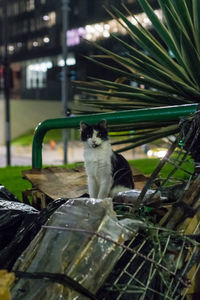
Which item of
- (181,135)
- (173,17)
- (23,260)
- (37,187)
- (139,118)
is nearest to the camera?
(23,260)

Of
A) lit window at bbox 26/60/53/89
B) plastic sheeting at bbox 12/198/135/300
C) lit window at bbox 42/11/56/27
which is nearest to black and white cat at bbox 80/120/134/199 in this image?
plastic sheeting at bbox 12/198/135/300

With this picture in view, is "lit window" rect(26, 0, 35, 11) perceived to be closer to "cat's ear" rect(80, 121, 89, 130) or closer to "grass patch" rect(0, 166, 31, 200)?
"grass patch" rect(0, 166, 31, 200)

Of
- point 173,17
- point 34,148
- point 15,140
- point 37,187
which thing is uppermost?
point 173,17

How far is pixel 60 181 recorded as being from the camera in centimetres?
399

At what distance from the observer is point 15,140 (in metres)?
46.9

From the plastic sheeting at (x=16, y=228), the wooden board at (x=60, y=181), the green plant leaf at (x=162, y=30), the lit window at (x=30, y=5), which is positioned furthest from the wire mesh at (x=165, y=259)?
the lit window at (x=30, y=5)

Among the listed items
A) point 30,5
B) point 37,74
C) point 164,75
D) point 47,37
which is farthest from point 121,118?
point 30,5

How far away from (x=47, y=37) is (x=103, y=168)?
230 feet

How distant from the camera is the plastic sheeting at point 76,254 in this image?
5.85 ft

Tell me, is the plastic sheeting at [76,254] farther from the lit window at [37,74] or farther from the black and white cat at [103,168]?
the lit window at [37,74]

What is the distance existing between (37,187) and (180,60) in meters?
1.74

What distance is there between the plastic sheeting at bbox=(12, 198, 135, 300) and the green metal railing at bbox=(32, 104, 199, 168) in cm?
86

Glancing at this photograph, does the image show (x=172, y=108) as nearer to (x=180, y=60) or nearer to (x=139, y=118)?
(x=139, y=118)

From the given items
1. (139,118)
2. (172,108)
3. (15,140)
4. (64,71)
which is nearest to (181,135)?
(172,108)
